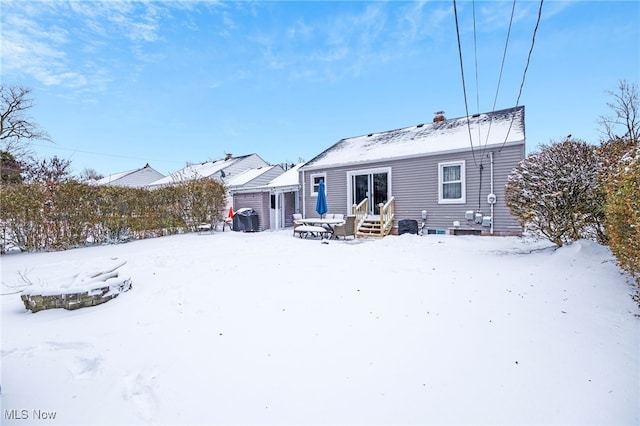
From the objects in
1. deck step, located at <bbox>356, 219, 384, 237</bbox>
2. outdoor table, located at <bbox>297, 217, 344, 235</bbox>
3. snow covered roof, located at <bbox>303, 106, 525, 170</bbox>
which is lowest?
deck step, located at <bbox>356, 219, 384, 237</bbox>

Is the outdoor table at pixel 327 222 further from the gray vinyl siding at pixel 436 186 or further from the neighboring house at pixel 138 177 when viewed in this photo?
the neighboring house at pixel 138 177

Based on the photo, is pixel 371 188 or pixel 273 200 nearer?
pixel 371 188

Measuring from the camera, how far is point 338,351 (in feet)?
9.05

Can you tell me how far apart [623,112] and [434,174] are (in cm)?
2050

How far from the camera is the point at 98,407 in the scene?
2080mm

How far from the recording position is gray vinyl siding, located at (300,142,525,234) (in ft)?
34.6

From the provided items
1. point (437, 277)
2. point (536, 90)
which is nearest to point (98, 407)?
point (437, 277)

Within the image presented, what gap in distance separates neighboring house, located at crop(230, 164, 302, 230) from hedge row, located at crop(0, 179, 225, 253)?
3.63 metres

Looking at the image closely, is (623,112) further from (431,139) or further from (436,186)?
(436,186)

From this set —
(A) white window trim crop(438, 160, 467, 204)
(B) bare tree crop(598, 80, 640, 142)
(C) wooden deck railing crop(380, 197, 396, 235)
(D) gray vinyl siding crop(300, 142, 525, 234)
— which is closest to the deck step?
(C) wooden deck railing crop(380, 197, 396, 235)

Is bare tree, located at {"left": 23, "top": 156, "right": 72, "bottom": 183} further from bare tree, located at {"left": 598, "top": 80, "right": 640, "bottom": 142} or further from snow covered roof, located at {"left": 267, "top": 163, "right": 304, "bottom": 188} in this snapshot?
bare tree, located at {"left": 598, "top": 80, "right": 640, "bottom": 142}

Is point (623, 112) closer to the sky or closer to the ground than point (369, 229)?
closer to the sky

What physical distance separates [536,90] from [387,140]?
6.20m

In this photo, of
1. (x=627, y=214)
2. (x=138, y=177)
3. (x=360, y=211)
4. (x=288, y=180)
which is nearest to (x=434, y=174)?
(x=360, y=211)
